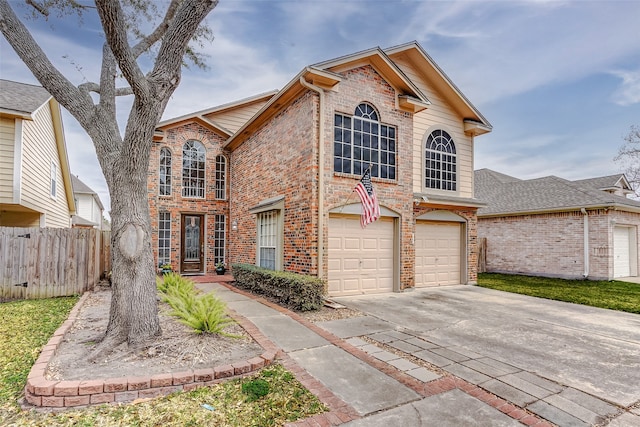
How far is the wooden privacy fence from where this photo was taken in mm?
7938

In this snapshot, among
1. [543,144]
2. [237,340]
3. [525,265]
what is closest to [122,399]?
[237,340]

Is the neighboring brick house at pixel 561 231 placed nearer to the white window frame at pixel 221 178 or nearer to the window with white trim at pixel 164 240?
the white window frame at pixel 221 178

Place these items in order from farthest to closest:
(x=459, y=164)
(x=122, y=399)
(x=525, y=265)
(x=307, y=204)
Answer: (x=525, y=265), (x=459, y=164), (x=307, y=204), (x=122, y=399)

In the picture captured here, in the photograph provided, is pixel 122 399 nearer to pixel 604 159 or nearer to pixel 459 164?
pixel 459 164

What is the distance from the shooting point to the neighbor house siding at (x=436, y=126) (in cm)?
1081

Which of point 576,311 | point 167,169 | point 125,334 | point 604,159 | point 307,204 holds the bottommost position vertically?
point 576,311

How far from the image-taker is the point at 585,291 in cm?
1059

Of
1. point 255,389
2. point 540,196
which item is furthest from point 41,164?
point 540,196

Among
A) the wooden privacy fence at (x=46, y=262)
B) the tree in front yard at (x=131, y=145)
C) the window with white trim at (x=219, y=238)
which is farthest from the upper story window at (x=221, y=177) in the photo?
the tree in front yard at (x=131, y=145)

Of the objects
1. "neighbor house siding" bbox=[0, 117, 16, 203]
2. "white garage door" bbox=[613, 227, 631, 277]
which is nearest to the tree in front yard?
"neighbor house siding" bbox=[0, 117, 16, 203]

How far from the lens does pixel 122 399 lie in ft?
10.5

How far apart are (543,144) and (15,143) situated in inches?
1093

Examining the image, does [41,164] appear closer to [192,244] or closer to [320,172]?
[192,244]

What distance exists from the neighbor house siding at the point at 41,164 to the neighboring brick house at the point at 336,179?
3.48m
